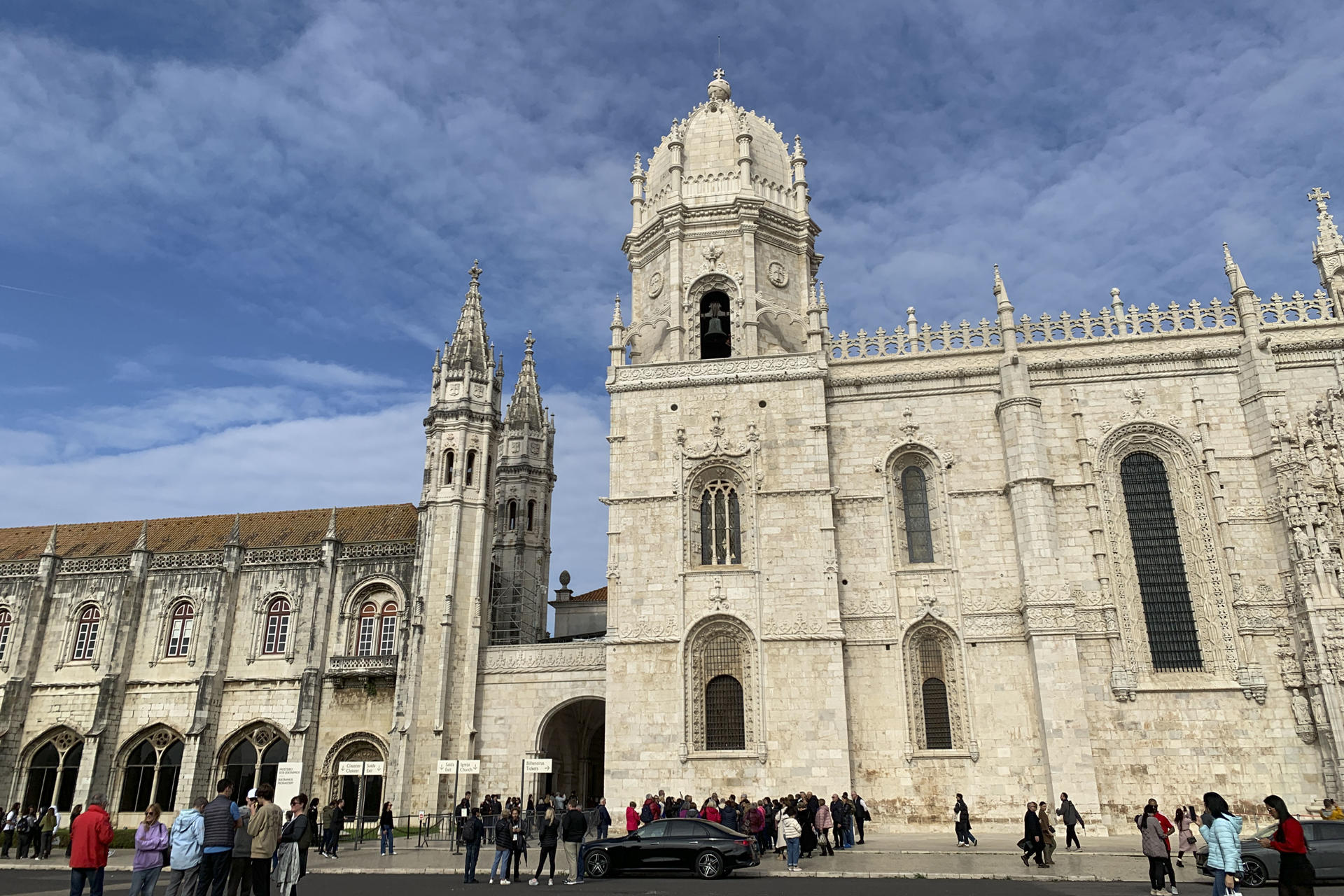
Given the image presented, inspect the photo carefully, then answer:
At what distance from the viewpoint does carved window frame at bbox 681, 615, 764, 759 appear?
25.2 meters

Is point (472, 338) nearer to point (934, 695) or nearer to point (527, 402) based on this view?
point (527, 402)

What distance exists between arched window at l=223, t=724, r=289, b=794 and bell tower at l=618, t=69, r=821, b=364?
18.4 meters

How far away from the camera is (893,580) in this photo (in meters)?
26.4

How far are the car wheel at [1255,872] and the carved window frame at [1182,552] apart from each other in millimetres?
8998

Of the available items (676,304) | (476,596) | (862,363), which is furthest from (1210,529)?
(476,596)

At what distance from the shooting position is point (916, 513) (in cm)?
2747

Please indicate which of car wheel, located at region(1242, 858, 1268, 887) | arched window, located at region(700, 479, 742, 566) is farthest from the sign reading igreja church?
car wheel, located at region(1242, 858, 1268, 887)

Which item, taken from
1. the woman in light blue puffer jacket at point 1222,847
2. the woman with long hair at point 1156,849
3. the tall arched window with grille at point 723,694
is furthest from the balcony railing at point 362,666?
the woman in light blue puffer jacket at point 1222,847

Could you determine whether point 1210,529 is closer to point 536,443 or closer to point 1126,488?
point 1126,488

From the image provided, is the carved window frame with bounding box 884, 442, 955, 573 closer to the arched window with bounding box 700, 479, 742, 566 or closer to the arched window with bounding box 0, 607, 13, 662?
the arched window with bounding box 700, 479, 742, 566

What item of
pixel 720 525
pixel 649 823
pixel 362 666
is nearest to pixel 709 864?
pixel 649 823

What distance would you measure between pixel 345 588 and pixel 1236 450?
A: 95.5 ft

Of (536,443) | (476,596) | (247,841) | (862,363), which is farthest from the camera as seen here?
(536,443)

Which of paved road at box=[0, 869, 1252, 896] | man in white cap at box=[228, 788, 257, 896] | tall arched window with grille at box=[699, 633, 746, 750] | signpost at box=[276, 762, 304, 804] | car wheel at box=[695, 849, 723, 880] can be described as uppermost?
tall arched window with grille at box=[699, 633, 746, 750]
